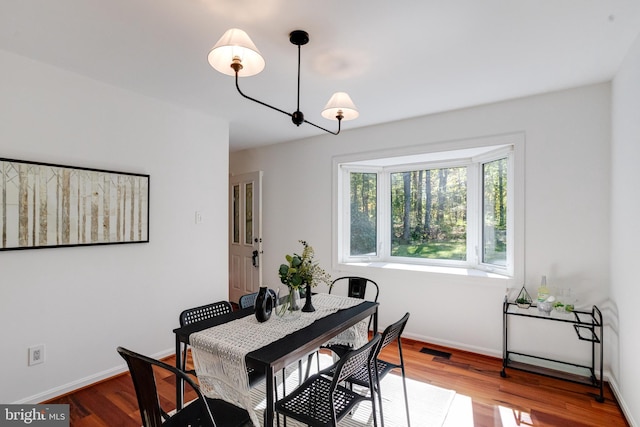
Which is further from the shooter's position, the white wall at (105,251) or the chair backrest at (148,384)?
the white wall at (105,251)

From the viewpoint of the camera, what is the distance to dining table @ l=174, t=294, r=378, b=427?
1.53 m

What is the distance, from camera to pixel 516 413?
7.35 feet

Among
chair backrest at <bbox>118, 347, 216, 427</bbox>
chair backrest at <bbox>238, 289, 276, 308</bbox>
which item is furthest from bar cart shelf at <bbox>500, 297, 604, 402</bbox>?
chair backrest at <bbox>118, 347, 216, 427</bbox>

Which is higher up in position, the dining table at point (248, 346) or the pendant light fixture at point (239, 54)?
the pendant light fixture at point (239, 54)

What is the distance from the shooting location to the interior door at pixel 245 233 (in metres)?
4.65

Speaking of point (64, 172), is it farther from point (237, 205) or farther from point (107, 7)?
point (237, 205)

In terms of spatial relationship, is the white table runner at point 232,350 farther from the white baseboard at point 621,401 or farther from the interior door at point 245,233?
the interior door at point 245,233

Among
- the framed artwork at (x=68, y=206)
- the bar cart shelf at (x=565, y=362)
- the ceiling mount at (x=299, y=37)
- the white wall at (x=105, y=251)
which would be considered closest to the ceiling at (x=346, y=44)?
the ceiling mount at (x=299, y=37)

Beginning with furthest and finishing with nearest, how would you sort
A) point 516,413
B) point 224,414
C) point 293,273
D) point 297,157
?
point 297,157, point 516,413, point 293,273, point 224,414

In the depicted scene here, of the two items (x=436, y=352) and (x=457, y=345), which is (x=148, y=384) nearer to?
(x=436, y=352)

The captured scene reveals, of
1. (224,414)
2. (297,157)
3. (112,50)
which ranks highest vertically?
(112,50)

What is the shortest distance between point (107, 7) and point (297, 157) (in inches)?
112

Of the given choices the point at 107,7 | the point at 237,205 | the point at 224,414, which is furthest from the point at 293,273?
the point at 237,205

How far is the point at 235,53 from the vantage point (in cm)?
161
